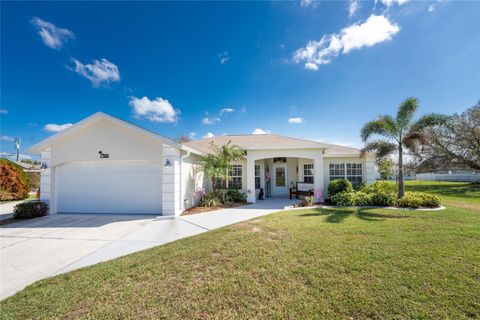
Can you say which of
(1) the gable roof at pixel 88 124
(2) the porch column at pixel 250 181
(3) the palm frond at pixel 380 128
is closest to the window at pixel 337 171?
(3) the palm frond at pixel 380 128

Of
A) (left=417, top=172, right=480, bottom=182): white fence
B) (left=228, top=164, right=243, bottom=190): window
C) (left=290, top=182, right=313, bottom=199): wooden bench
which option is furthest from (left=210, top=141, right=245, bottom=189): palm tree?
(left=417, top=172, right=480, bottom=182): white fence

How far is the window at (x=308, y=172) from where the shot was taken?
582 inches

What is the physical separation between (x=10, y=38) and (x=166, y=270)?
1349 centimetres

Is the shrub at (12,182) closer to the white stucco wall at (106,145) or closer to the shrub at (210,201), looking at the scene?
the white stucco wall at (106,145)

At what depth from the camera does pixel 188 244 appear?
5602 mm

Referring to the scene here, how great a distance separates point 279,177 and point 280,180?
26 cm

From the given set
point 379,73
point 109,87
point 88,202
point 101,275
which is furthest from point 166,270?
point 379,73

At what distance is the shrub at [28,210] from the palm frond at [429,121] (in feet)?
64.4

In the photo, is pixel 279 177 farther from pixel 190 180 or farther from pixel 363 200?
pixel 190 180

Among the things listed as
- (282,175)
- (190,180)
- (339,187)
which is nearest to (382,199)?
(339,187)

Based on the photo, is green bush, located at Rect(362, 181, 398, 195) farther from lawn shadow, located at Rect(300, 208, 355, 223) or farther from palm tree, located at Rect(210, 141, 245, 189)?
palm tree, located at Rect(210, 141, 245, 189)

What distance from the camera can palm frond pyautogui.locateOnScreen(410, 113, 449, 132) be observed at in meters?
9.73

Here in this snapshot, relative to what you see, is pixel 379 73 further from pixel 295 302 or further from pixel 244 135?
pixel 295 302

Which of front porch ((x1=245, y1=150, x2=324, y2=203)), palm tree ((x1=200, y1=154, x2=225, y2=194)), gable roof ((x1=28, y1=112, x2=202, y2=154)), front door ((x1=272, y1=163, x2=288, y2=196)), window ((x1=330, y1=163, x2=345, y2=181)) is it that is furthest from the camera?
front door ((x1=272, y1=163, x2=288, y2=196))
